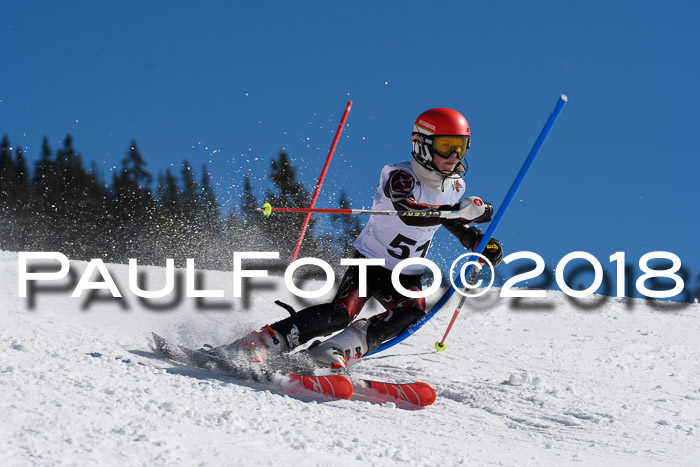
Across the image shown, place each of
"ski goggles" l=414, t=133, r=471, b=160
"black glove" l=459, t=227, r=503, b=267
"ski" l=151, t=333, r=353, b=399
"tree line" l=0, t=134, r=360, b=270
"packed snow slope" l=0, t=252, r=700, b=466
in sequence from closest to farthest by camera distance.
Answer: "packed snow slope" l=0, t=252, r=700, b=466 < "ski" l=151, t=333, r=353, b=399 < "ski goggles" l=414, t=133, r=471, b=160 < "black glove" l=459, t=227, r=503, b=267 < "tree line" l=0, t=134, r=360, b=270

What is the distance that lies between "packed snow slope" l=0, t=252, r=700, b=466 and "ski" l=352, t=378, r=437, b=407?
0.07 metres

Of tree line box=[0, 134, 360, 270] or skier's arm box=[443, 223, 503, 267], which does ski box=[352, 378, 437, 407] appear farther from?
tree line box=[0, 134, 360, 270]

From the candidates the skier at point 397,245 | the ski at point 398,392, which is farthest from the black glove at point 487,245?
the ski at point 398,392

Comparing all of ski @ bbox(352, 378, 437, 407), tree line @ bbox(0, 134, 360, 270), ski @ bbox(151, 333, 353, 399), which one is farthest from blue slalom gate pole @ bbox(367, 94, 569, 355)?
tree line @ bbox(0, 134, 360, 270)

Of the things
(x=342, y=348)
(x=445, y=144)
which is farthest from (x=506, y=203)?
(x=342, y=348)

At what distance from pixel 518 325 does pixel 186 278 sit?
3290mm

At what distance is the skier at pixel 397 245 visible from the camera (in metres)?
3.80

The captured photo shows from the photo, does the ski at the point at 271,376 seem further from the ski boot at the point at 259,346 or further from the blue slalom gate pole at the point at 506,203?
the blue slalom gate pole at the point at 506,203

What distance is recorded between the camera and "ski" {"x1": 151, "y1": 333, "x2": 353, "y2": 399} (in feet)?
10.7

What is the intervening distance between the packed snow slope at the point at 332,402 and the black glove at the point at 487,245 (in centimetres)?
72

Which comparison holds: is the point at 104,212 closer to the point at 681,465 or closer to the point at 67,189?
the point at 67,189

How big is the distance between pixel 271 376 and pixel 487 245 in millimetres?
1645

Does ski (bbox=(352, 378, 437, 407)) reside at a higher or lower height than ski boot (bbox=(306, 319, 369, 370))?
lower

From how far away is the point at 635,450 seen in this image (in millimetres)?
2986
